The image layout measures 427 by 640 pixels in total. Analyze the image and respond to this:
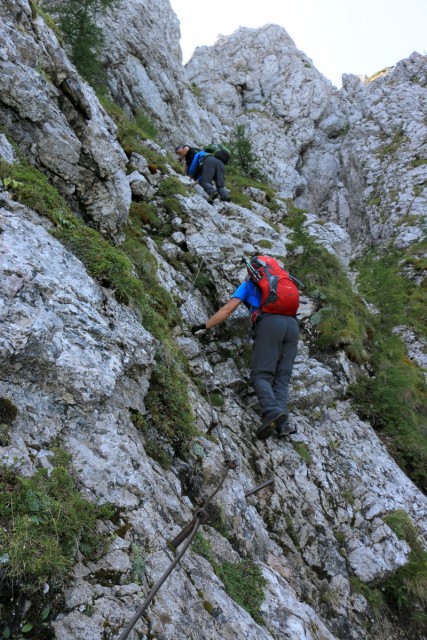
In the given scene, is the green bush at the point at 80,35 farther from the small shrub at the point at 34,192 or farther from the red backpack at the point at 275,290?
the red backpack at the point at 275,290

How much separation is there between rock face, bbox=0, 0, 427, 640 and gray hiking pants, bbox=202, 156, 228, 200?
39.8 inches

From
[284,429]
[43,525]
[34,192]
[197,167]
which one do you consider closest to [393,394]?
[284,429]

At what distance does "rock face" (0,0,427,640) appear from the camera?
327 centimetres

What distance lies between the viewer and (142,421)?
4.44 meters

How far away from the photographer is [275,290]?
6746 millimetres

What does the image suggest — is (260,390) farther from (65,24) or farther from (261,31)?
(261,31)

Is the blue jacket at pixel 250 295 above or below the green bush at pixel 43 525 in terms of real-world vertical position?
above

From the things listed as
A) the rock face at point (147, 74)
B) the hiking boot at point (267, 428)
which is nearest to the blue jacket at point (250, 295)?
the hiking boot at point (267, 428)

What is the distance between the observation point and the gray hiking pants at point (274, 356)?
260 inches

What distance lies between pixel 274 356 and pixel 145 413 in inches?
111

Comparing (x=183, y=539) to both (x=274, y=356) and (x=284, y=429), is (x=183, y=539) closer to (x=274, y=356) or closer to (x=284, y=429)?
(x=284, y=429)

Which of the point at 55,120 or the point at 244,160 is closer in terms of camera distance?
the point at 55,120

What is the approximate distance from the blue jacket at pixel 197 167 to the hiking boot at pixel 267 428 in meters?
9.38

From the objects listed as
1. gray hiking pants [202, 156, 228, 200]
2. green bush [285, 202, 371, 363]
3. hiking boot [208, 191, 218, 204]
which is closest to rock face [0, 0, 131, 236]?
hiking boot [208, 191, 218, 204]
